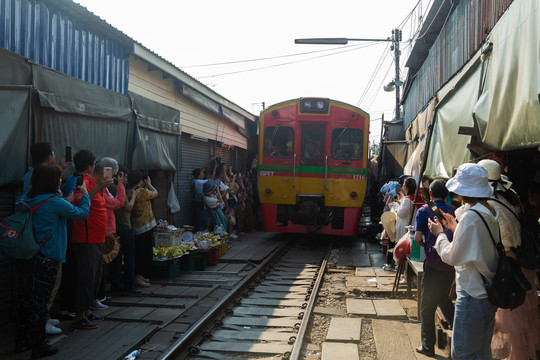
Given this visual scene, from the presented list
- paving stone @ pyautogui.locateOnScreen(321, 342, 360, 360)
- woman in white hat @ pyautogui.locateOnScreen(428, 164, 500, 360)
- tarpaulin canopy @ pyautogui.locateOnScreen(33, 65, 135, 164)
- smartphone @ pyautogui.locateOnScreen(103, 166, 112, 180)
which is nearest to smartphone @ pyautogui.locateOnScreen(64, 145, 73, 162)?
tarpaulin canopy @ pyautogui.locateOnScreen(33, 65, 135, 164)

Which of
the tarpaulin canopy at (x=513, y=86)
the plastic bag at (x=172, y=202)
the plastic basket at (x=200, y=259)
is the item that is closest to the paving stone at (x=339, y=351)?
the tarpaulin canopy at (x=513, y=86)

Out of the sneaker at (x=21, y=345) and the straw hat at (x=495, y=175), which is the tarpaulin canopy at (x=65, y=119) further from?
the straw hat at (x=495, y=175)

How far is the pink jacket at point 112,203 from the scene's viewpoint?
229 inches

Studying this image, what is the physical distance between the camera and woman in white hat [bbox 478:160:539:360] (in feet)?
11.7

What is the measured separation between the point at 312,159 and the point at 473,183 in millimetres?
7995

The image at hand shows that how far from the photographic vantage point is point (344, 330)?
17.9 feet

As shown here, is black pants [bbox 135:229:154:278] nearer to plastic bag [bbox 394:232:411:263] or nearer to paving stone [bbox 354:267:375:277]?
plastic bag [bbox 394:232:411:263]

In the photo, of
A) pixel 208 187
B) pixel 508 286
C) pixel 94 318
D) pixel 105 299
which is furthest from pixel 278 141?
pixel 508 286

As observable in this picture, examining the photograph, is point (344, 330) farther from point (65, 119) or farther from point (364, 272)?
point (65, 119)

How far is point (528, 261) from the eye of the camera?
354 centimetres

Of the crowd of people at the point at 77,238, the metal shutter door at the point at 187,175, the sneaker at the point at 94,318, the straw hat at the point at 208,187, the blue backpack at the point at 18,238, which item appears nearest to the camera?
the blue backpack at the point at 18,238

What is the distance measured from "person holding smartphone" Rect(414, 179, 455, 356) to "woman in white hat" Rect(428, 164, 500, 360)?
1193mm

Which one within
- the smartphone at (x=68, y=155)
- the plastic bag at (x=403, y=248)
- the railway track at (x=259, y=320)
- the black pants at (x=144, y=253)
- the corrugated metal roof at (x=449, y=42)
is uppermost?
the corrugated metal roof at (x=449, y=42)

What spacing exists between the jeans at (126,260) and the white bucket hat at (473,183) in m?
4.63
